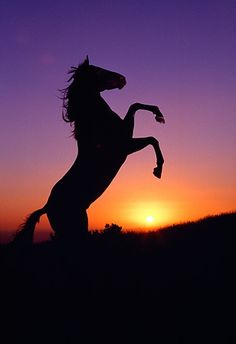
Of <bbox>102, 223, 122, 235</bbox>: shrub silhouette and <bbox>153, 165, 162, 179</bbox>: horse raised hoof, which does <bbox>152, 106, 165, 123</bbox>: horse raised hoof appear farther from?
<bbox>102, 223, 122, 235</bbox>: shrub silhouette

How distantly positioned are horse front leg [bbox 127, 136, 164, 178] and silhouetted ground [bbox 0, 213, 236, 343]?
5.79 ft

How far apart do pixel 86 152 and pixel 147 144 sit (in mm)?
1361

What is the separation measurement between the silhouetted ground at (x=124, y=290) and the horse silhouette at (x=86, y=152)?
693 millimetres

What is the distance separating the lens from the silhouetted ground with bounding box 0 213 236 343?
5961mm

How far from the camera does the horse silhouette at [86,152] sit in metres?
9.06

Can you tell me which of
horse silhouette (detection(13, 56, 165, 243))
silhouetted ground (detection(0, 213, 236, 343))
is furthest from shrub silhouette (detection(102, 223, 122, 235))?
horse silhouette (detection(13, 56, 165, 243))

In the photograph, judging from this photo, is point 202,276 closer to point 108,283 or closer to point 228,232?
point 108,283

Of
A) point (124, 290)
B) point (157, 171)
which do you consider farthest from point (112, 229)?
point (124, 290)

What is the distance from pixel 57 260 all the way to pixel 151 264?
6.87ft

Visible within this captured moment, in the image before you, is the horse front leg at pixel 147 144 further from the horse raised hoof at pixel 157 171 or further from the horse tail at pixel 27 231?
the horse tail at pixel 27 231

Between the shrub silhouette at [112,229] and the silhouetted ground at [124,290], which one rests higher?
the shrub silhouette at [112,229]

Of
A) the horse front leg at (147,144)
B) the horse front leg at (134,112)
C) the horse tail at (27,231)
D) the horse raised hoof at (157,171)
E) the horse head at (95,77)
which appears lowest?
the horse tail at (27,231)

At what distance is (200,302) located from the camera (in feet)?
21.1

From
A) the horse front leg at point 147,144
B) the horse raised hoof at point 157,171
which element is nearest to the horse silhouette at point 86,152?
the horse front leg at point 147,144
